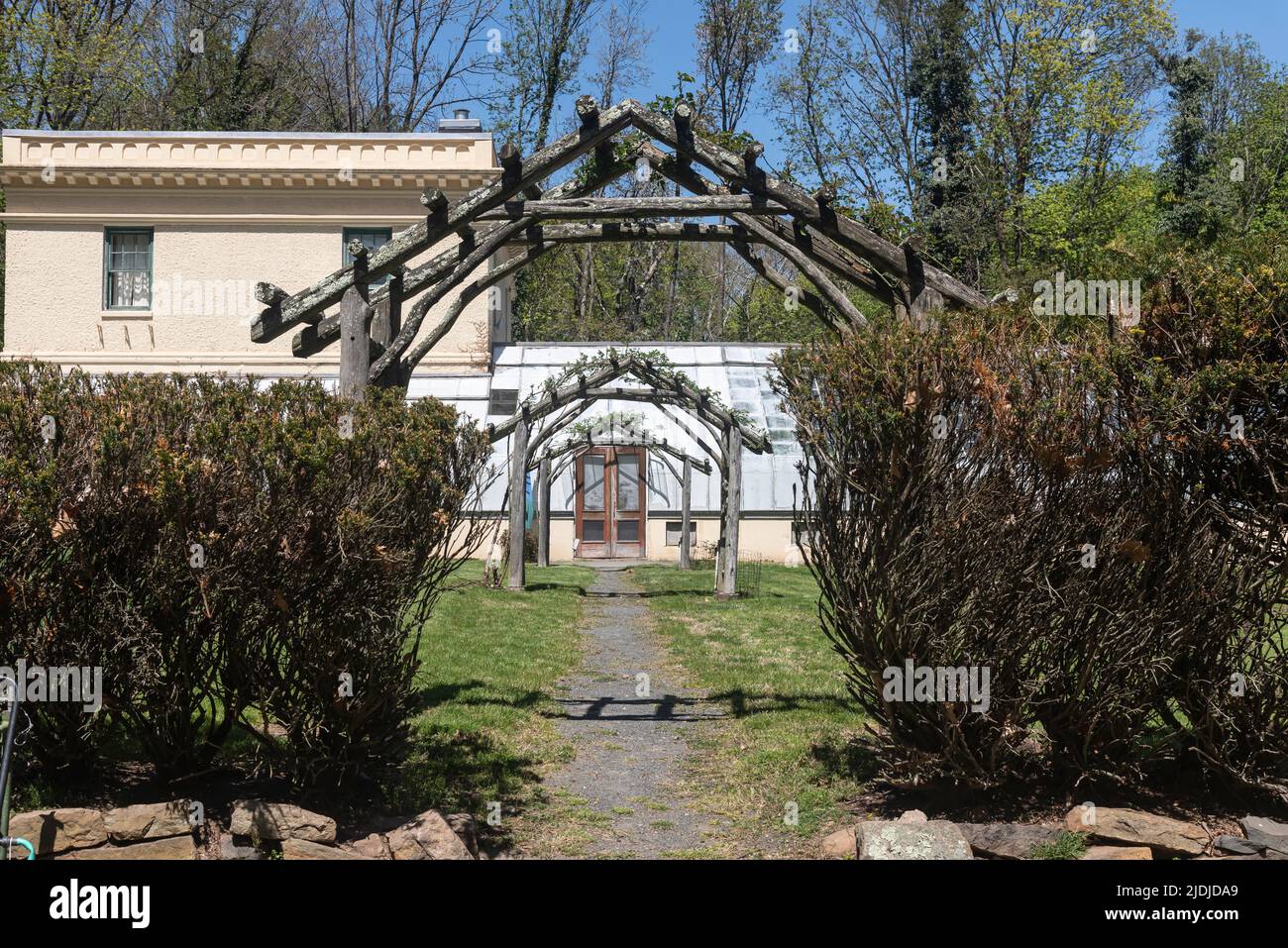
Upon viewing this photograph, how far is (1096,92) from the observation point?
3109 centimetres

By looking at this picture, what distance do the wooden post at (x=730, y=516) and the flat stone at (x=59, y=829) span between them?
502 inches

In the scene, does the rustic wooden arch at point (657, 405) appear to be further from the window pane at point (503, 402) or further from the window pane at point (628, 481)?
the window pane at point (628, 481)

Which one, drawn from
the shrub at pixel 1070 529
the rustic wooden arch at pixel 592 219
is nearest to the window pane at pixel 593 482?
the rustic wooden arch at pixel 592 219

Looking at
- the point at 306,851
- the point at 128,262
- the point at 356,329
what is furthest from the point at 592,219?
the point at 128,262

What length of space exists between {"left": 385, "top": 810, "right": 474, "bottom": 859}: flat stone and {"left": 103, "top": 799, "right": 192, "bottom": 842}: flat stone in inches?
39.9

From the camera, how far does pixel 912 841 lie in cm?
579

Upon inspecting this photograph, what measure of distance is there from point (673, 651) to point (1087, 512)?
7.19m

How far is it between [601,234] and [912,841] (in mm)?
5814

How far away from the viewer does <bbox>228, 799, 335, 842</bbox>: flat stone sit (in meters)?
5.71

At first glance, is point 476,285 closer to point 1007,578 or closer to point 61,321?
point 1007,578

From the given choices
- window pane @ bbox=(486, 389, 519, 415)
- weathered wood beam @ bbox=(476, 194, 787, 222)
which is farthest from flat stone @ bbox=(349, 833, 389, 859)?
window pane @ bbox=(486, 389, 519, 415)

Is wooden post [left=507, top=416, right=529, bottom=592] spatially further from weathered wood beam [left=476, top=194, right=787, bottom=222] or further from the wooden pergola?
weathered wood beam [left=476, top=194, right=787, bottom=222]

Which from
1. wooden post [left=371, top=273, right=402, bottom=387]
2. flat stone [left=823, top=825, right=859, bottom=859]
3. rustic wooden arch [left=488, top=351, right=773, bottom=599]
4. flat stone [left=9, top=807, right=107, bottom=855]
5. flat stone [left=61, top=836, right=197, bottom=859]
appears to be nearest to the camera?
flat stone [left=9, top=807, right=107, bottom=855]

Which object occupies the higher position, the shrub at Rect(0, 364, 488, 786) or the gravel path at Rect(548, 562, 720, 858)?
the shrub at Rect(0, 364, 488, 786)
